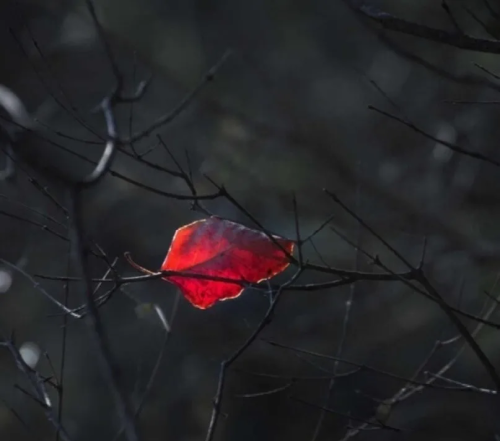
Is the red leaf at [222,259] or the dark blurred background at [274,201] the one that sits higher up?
the dark blurred background at [274,201]

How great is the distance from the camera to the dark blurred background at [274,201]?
391 cm

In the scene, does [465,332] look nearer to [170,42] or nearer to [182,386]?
[182,386]

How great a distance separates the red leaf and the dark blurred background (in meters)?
2.04

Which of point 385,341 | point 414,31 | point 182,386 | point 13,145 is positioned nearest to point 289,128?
point 385,341

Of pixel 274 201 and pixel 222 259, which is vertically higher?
pixel 274 201

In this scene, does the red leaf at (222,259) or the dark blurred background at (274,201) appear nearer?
the red leaf at (222,259)

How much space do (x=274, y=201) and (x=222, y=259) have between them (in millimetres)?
2629

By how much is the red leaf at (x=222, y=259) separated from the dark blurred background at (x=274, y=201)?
204cm

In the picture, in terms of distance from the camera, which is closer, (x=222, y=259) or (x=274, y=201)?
(x=222, y=259)

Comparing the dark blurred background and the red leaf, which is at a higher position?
the dark blurred background

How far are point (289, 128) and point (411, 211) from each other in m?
0.93

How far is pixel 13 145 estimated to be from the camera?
0.96m

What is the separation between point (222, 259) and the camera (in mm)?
1608

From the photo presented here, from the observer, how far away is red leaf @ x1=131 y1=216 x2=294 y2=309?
5.22ft
